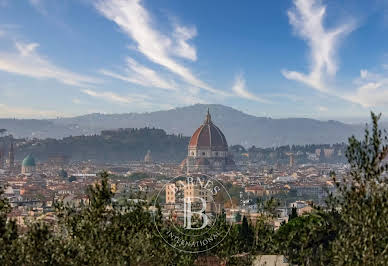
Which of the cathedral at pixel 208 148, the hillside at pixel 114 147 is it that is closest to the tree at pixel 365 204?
→ the cathedral at pixel 208 148

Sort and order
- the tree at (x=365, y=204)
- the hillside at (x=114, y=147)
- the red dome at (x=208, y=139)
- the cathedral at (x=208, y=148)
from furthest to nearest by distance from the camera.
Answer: the hillside at (x=114, y=147), the red dome at (x=208, y=139), the cathedral at (x=208, y=148), the tree at (x=365, y=204)

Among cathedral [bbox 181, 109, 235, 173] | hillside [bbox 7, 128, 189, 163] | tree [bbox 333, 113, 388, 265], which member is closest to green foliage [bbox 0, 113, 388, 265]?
tree [bbox 333, 113, 388, 265]

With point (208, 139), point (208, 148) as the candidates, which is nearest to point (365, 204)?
point (208, 148)

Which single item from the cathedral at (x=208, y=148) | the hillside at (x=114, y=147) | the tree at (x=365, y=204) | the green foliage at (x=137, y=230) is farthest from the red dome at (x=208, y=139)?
the tree at (x=365, y=204)

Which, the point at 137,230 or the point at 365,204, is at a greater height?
the point at 365,204

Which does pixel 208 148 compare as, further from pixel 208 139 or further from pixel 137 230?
pixel 137 230

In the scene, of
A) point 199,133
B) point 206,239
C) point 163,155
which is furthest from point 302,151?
point 206,239

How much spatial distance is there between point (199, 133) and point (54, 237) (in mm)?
78243

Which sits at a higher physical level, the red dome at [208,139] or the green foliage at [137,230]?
the red dome at [208,139]

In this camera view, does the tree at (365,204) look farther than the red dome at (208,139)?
No

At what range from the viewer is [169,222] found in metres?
7.54

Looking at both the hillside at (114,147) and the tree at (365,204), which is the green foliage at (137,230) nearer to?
the tree at (365,204)

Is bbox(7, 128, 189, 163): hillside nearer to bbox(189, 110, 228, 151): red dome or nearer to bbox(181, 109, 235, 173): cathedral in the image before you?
bbox(181, 109, 235, 173): cathedral

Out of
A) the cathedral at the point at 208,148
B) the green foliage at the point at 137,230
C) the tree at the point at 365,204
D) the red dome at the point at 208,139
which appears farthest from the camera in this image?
the red dome at the point at 208,139
